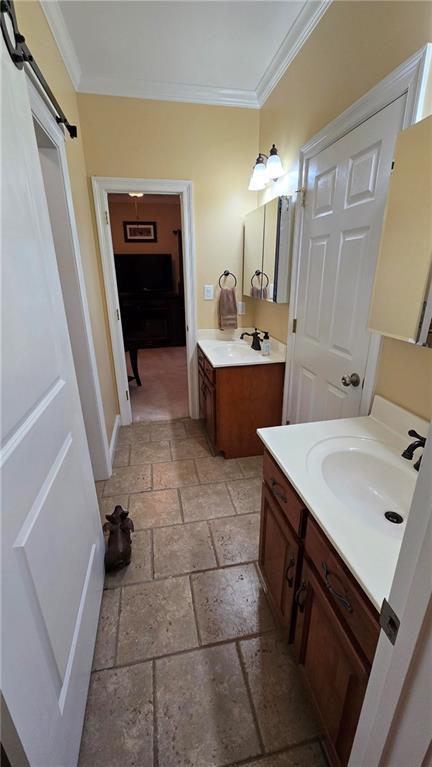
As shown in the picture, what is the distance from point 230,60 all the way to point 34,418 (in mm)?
2619

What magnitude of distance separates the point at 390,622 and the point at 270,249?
2176 millimetres

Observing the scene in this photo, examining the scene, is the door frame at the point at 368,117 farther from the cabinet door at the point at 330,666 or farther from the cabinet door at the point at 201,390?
the cabinet door at the point at 201,390

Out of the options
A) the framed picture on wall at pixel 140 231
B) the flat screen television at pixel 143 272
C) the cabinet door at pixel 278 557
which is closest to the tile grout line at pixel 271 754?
the cabinet door at pixel 278 557

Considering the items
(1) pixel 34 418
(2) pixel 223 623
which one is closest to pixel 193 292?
(1) pixel 34 418

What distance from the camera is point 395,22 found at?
3.85 ft

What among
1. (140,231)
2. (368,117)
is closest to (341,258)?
(368,117)

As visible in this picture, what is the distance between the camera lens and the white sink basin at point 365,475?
1042 mm

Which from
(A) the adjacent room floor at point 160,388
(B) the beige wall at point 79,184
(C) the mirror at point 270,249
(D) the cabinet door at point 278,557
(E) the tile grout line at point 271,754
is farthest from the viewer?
(A) the adjacent room floor at point 160,388

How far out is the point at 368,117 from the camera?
1.34 meters

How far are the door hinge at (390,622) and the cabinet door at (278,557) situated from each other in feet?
1.68

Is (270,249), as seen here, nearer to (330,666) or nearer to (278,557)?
(278,557)

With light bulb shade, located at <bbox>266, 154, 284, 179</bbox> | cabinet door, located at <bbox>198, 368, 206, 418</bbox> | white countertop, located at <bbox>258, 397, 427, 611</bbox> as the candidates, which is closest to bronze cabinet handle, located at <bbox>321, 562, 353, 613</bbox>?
white countertop, located at <bbox>258, 397, 427, 611</bbox>

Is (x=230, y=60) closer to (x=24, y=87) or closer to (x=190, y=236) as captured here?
(x=190, y=236)

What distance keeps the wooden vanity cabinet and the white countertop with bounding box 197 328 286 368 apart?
1.21 m
